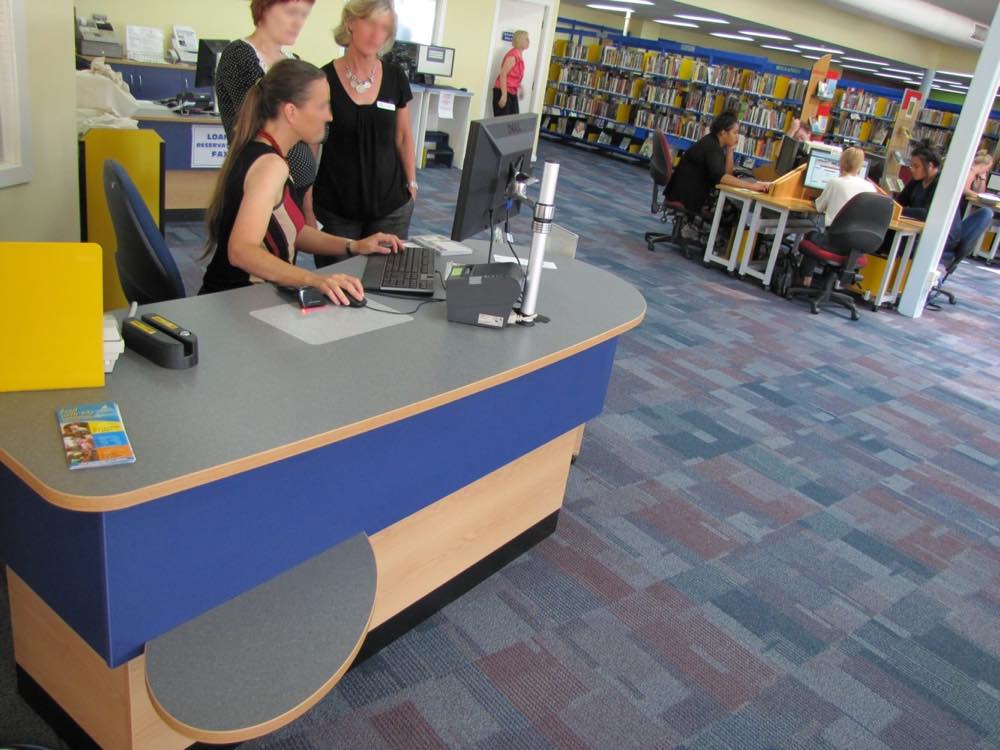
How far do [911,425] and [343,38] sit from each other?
130 inches

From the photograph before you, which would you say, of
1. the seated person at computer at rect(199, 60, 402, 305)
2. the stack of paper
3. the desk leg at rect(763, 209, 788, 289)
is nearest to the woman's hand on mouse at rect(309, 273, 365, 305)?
the seated person at computer at rect(199, 60, 402, 305)

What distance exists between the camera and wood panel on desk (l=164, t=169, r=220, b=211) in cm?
523

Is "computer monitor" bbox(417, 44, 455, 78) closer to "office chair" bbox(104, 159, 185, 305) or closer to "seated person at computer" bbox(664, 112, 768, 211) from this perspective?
"seated person at computer" bbox(664, 112, 768, 211)

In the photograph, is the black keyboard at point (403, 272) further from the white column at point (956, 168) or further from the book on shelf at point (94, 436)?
the white column at point (956, 168)

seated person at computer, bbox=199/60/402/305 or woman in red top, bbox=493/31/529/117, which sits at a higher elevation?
woman in red top, bbox=493/31/529/117

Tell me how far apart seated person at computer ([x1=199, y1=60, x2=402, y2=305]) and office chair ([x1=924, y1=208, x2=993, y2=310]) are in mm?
5772

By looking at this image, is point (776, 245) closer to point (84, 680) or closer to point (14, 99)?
point (14, 99)

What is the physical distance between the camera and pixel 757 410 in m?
3.95

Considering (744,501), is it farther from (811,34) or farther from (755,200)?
(811,34)

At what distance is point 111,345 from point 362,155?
5.06 feet

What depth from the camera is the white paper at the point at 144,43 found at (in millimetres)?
→ 5891

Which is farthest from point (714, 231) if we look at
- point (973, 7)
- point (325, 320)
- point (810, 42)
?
point (810, 42)

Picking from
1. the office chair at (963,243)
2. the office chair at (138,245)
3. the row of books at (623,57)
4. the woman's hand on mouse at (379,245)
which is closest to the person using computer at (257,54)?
the woman's hand on mouse at (379,245)

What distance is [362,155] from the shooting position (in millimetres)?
2828
